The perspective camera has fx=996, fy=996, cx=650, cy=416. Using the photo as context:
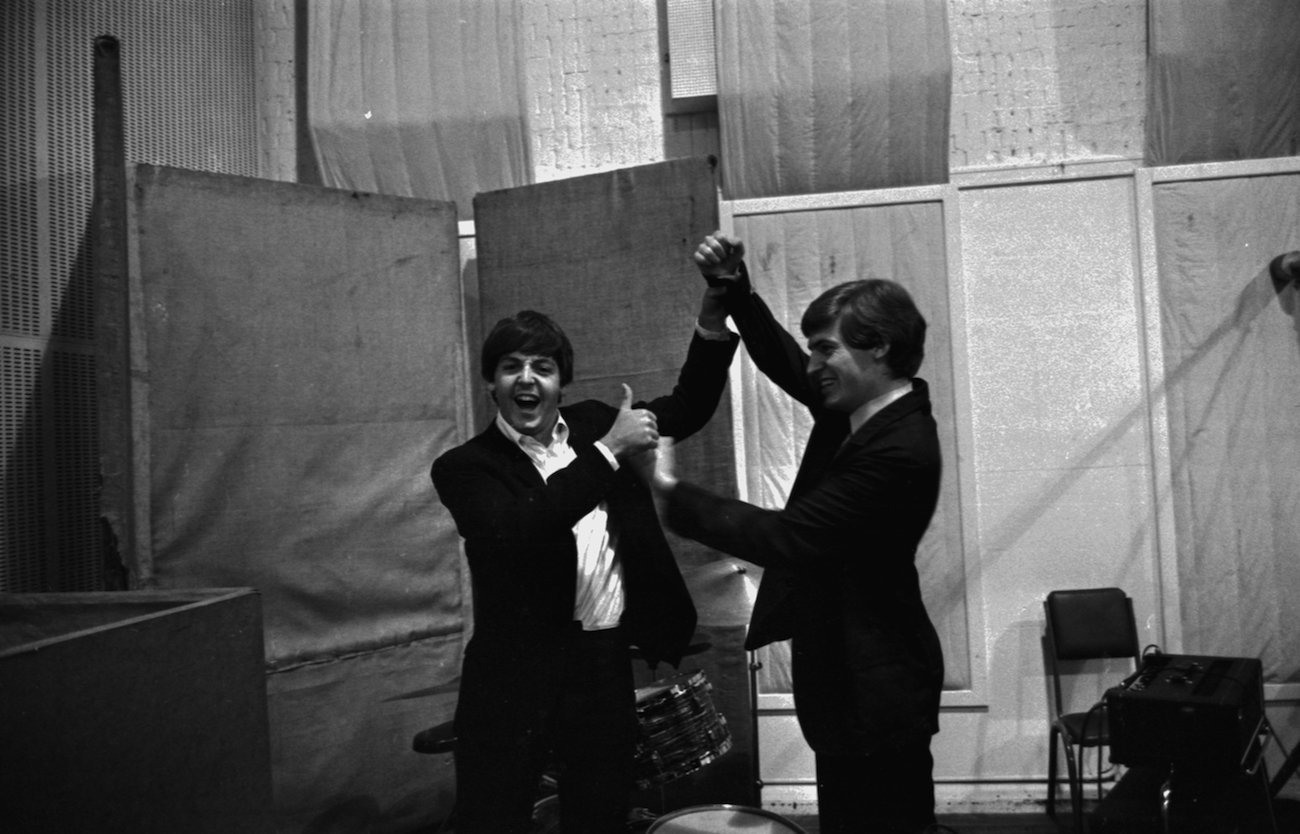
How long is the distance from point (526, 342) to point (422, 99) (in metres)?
2.15

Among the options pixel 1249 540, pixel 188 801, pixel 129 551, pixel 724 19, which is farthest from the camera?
pixel 724 19

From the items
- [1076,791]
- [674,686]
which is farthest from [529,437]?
[1076,791]

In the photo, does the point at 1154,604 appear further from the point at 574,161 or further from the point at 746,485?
the point at 574,161

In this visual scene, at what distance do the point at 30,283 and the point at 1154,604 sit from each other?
3.90 m

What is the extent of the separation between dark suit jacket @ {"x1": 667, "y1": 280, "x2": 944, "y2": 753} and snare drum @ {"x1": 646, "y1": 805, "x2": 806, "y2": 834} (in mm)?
227

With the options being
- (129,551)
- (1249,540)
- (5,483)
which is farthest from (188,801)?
(1249,540)

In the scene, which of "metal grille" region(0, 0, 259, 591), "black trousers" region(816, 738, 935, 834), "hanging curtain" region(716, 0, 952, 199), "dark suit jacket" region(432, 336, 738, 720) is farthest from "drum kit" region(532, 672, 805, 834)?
"hanging curtain" region(716, 0, 952, 199)

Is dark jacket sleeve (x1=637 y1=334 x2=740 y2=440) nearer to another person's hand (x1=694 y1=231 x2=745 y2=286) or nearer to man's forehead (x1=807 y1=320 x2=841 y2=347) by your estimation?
another person's hand (x1=694 y1=231 x2=745 y2=286)

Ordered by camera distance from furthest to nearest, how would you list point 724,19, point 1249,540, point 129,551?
point 724,19, point 1249,540, point 129,551

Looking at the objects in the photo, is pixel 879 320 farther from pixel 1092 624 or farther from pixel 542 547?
pixel 1092 624

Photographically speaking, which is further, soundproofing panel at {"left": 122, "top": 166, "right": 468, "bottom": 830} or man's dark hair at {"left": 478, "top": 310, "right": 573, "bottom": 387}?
soundproofing panel at {"left": 122, "top": 166, "right": 468, "bottom": 830}

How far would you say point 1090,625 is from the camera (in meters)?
3.51

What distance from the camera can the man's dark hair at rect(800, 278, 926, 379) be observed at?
1747 millimetres

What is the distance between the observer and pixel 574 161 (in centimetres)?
402
